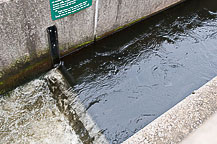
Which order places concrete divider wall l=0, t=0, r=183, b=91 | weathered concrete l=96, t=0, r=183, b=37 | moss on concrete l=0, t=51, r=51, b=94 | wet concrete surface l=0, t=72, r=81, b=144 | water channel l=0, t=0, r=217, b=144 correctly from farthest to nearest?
weathered concrete l=96, t=0, r=183, b=37
moss on concrete l=0, t=51, r=51, b=94
water channel l=0, t=0, r=217, b=144
wet concrete surface l=0, t=72, r=81, b=144
concrete divider wall l=0, t=0, r=183, b=91

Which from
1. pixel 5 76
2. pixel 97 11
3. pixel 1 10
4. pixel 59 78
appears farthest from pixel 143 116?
pixel 1 10

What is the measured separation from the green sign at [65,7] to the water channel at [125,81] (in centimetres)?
139

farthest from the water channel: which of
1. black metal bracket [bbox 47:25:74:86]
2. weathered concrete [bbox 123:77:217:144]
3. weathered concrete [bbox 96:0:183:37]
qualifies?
weathered concrete [bbox 123:77:217:144]

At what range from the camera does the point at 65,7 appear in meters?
4.54

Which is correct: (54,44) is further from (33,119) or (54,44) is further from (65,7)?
(33,119)

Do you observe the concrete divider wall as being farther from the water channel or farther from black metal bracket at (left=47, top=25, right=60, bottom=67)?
the water channel

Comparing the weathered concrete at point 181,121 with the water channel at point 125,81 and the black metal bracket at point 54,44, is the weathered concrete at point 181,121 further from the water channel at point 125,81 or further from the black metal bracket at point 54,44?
the black metal bracket at point 54,44

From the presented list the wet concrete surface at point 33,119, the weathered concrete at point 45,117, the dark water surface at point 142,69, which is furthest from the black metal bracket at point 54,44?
the wet concrete surface at point 33,119

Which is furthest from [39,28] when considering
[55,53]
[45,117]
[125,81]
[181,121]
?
[181,121]

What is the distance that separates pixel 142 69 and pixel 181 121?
9.91ft

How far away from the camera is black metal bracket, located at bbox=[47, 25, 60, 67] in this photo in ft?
15.5

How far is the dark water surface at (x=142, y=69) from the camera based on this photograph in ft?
15.5

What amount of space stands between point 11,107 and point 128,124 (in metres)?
2.71

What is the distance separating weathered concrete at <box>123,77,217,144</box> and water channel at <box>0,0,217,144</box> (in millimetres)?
1889
